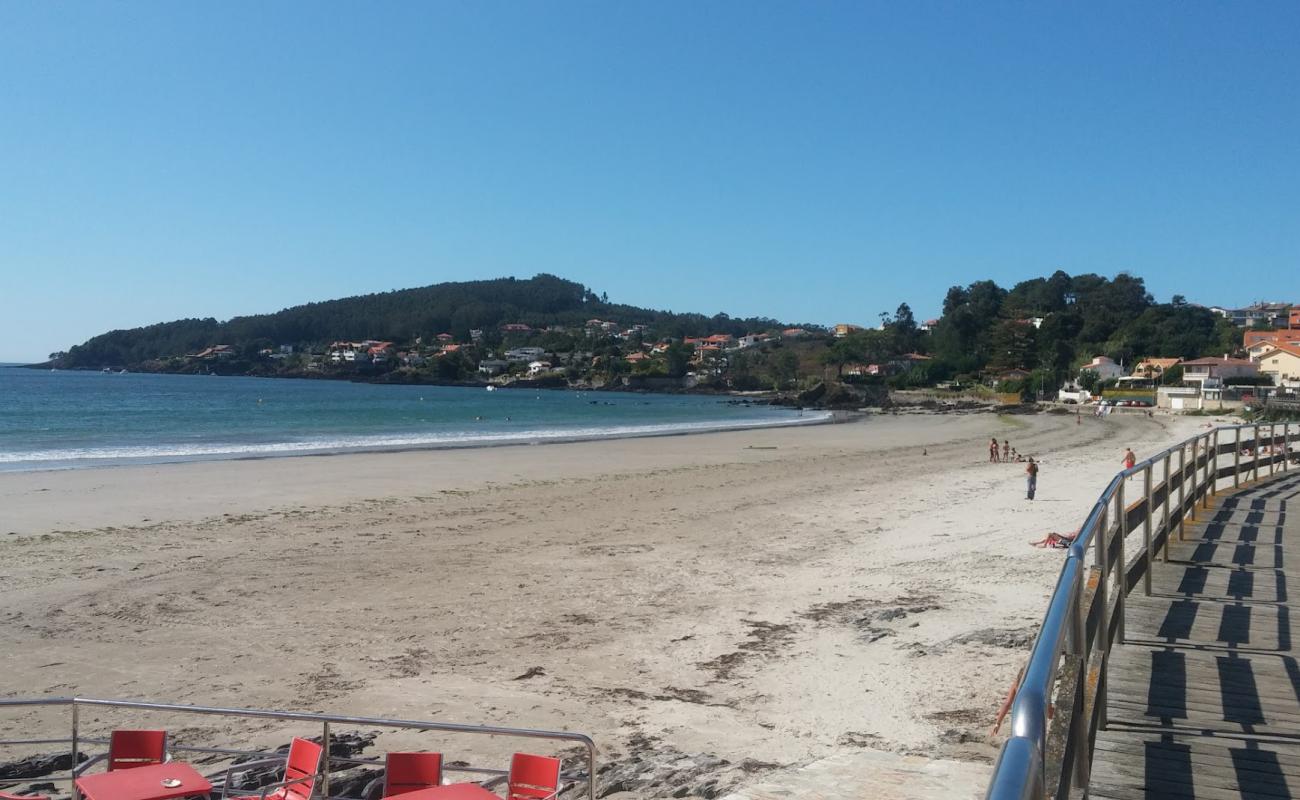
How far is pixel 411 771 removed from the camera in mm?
4797

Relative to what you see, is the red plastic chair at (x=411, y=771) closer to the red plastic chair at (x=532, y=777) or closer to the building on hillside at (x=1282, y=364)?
the red plastic chair at (x=532, y=777)

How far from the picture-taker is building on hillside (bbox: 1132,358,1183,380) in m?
88.8

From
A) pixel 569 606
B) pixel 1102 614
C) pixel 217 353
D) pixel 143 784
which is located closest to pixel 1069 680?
pixel 1102 614

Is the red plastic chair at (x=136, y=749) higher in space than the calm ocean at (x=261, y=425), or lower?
higher

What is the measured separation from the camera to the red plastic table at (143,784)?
4.49 m

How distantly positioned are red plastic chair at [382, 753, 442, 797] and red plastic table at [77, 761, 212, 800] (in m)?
0.90

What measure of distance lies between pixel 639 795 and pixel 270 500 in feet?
55.9

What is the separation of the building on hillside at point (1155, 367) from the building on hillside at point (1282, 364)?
7.74m

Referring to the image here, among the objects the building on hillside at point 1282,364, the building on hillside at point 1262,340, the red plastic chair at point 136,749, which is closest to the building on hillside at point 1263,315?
the building on hillside at point 1262,340

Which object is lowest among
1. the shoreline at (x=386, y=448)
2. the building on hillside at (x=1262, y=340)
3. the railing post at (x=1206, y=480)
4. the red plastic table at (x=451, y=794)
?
the shoreline at (x=386, y=448)

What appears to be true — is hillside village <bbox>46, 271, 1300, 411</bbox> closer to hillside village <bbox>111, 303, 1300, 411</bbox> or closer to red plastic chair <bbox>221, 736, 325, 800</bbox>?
hillside village <bbox>111, 303, 1300, 411</bbox>

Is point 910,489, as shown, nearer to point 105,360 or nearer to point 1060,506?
point 1060,506

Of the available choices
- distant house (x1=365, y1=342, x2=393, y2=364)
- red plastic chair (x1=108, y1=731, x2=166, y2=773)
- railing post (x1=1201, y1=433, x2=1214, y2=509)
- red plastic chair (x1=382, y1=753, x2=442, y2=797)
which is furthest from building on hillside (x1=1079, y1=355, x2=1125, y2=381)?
distant house (x1=365, y1=342, x2=393, y2=364)

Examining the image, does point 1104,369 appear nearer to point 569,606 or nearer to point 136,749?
point 569,606
